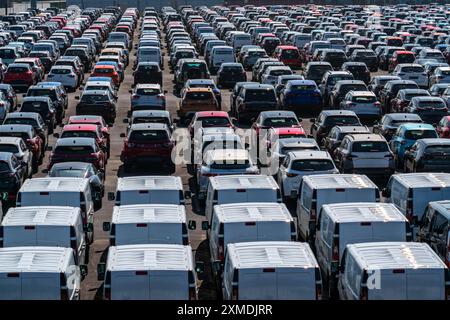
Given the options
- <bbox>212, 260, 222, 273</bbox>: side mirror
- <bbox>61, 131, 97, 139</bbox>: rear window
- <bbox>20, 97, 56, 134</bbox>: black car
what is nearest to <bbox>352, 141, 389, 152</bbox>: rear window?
<bbox>61, 131, 97, 139</bbox>: rear window

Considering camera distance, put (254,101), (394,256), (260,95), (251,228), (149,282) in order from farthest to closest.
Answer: (260,95)
(254,101)
(251,228)
(394,256)
(149,282)

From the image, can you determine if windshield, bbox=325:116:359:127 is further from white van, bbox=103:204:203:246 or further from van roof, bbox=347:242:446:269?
van roof, bbox=347:242:446:269

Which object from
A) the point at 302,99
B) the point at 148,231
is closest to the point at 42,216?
the point at 148,231

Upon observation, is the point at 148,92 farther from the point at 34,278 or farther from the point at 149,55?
the point at 34,278

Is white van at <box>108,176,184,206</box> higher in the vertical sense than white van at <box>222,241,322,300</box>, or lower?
lower

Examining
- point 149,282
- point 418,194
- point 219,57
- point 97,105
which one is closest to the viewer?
point 149,282

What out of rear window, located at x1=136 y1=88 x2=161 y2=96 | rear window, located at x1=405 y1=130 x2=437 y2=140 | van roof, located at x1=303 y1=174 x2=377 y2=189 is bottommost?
rear window, located at x1=136 y1=88 x2=161 y2=96
